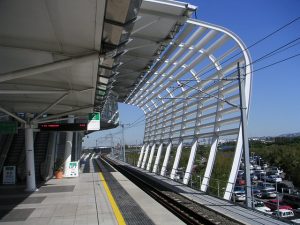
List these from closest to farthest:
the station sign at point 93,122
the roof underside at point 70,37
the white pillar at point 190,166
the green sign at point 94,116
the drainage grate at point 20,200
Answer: the roof underside at point 70,37 → the drainage grate at point 20,200 → the station sign at point 93,122 → the green sign at point 94,116 → the white pillar at point 190,166

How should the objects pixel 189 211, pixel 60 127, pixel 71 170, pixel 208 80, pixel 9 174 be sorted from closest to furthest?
pixel 189 211, pixel 9 174, pixel 60 127, pixel 208 80, pixel 71 170

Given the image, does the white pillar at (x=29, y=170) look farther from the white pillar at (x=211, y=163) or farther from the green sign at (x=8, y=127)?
the white pillar at (x=211, y=163)

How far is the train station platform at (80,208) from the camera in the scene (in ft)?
38.0

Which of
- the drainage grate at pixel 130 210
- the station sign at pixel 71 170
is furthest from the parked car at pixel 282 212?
the station sign at pixel 71 170

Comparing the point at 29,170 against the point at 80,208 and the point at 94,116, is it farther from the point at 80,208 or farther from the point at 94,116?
the point at 80,208

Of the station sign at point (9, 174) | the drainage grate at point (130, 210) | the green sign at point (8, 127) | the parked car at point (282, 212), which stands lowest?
the parked car at point (282, 212)

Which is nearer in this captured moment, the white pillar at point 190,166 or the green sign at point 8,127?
the green sign at point 8,127

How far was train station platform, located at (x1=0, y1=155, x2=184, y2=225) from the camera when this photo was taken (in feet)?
38.0

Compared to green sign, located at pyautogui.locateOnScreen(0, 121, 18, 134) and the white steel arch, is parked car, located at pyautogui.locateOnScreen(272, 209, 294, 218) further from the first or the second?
green sign, located at pyautogui.locateOnScreen(0, 121, 18, 134)

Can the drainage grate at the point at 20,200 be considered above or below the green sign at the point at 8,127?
below

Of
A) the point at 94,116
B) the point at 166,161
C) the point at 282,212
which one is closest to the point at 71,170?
the point at 94,116

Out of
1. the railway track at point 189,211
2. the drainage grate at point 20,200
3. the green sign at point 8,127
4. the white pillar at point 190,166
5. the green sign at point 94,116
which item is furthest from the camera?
the white pillar at point 190,166

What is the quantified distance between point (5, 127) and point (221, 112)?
1154 cm

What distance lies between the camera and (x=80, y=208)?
45.0ft
